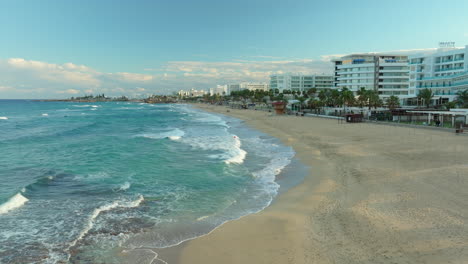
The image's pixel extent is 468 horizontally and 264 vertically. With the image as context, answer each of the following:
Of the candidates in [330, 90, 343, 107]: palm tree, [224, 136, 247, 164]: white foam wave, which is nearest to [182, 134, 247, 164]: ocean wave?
[224, 136, 247, 164]: white foam wave

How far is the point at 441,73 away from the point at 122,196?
64.8 m

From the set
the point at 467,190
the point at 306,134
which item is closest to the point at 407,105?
the point at 306,134

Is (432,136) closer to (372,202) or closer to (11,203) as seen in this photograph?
(372,202)

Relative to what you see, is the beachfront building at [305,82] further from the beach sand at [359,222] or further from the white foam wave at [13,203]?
the white foam wave at [13,203]

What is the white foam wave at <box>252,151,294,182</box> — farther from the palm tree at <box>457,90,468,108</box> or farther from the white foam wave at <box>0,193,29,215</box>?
the palm tree at <box>457,90,468,108</box>

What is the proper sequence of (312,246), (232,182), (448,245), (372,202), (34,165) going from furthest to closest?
(34,165)
(232,182)
(372,202)
(312,246)
(448,245)

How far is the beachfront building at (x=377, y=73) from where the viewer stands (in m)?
81.3

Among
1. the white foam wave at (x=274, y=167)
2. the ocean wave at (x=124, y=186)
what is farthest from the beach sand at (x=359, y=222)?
the ocean wave at (x=124, y=186)

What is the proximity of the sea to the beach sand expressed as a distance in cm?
123

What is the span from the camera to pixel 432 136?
2906 cm

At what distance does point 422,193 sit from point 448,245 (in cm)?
497

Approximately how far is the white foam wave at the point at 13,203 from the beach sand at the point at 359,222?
816 cm

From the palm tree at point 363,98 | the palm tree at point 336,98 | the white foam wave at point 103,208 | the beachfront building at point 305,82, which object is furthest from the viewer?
the beachfront building at point 305,82

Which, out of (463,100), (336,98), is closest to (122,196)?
(463,100)
